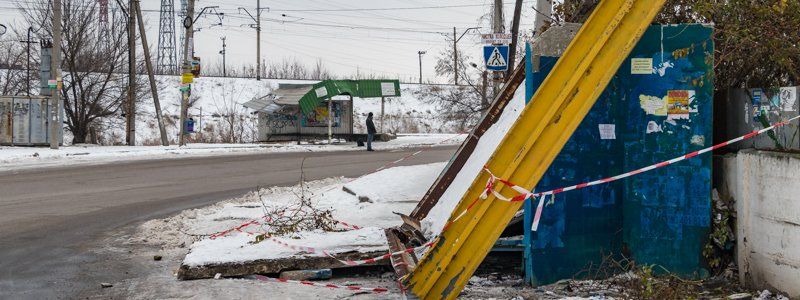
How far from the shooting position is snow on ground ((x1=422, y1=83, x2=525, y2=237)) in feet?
23.7

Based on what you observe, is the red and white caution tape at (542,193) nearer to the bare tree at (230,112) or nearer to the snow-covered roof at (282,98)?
the snow-covered roof at (282,98)

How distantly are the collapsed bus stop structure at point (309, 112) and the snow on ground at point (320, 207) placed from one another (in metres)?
18.4

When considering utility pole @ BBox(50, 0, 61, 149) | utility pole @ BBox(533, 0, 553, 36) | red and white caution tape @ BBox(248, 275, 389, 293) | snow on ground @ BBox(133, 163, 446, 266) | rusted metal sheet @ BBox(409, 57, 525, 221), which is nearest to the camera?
red and white caution tape @ BBox(248, 275, 389, 293)

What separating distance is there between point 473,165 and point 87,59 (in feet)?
95.4

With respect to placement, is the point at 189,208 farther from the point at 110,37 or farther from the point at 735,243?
the point at 110,37

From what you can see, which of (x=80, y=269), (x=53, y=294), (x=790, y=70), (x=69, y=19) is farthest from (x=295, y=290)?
(x=69, y=19)

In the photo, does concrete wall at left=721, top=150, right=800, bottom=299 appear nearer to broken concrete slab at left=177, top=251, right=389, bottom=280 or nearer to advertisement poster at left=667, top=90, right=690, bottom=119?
advertisement poster at left=667, top=90, right=690, bottom=119

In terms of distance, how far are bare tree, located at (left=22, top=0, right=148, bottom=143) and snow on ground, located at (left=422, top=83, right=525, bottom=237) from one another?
2703cm

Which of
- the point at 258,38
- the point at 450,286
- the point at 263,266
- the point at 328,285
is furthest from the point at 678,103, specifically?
the point at 258,38

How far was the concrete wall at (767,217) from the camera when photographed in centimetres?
527

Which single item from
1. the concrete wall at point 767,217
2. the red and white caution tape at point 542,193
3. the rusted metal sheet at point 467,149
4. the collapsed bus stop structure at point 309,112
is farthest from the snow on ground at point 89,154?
the concrete wall at point 767,217

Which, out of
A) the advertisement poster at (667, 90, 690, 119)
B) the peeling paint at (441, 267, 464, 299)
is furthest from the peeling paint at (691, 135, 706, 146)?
the peeling paint at (441, 267, 464, 299)

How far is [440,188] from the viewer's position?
8250 millimetres

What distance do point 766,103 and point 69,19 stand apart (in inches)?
1232
